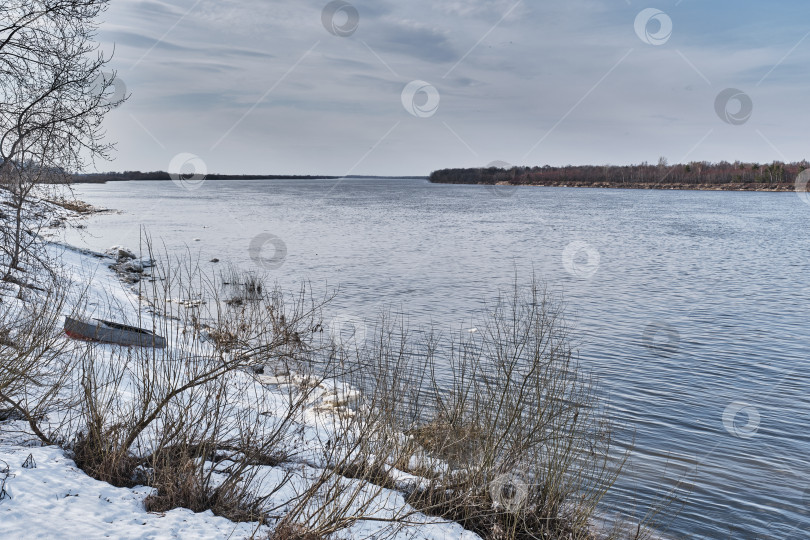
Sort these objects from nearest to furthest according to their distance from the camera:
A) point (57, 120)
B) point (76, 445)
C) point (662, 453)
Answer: point (76, 445), point (662, 453), point (57, 120)

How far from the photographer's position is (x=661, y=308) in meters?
21.6

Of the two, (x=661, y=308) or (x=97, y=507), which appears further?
(x=661, y=308)

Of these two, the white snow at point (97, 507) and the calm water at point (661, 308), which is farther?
the calm water at point (661, 308)

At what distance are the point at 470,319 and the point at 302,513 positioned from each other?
1288 cm

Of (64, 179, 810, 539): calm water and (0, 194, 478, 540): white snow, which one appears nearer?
→ (0, 194, 478, 540): white snow

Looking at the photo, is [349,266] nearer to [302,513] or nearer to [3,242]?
[3,242]

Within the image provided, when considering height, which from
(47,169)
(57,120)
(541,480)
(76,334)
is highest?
(57,120)

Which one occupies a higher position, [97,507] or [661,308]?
[661,308]

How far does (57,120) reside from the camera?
14.2 m

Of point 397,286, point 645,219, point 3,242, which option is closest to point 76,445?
point 3,242

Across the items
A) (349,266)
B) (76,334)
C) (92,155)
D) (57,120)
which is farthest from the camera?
(349,266)

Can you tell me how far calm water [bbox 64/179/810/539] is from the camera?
9461 millimetres

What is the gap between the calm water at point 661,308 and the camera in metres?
9.46

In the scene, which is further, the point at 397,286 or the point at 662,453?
the point at 397,286
